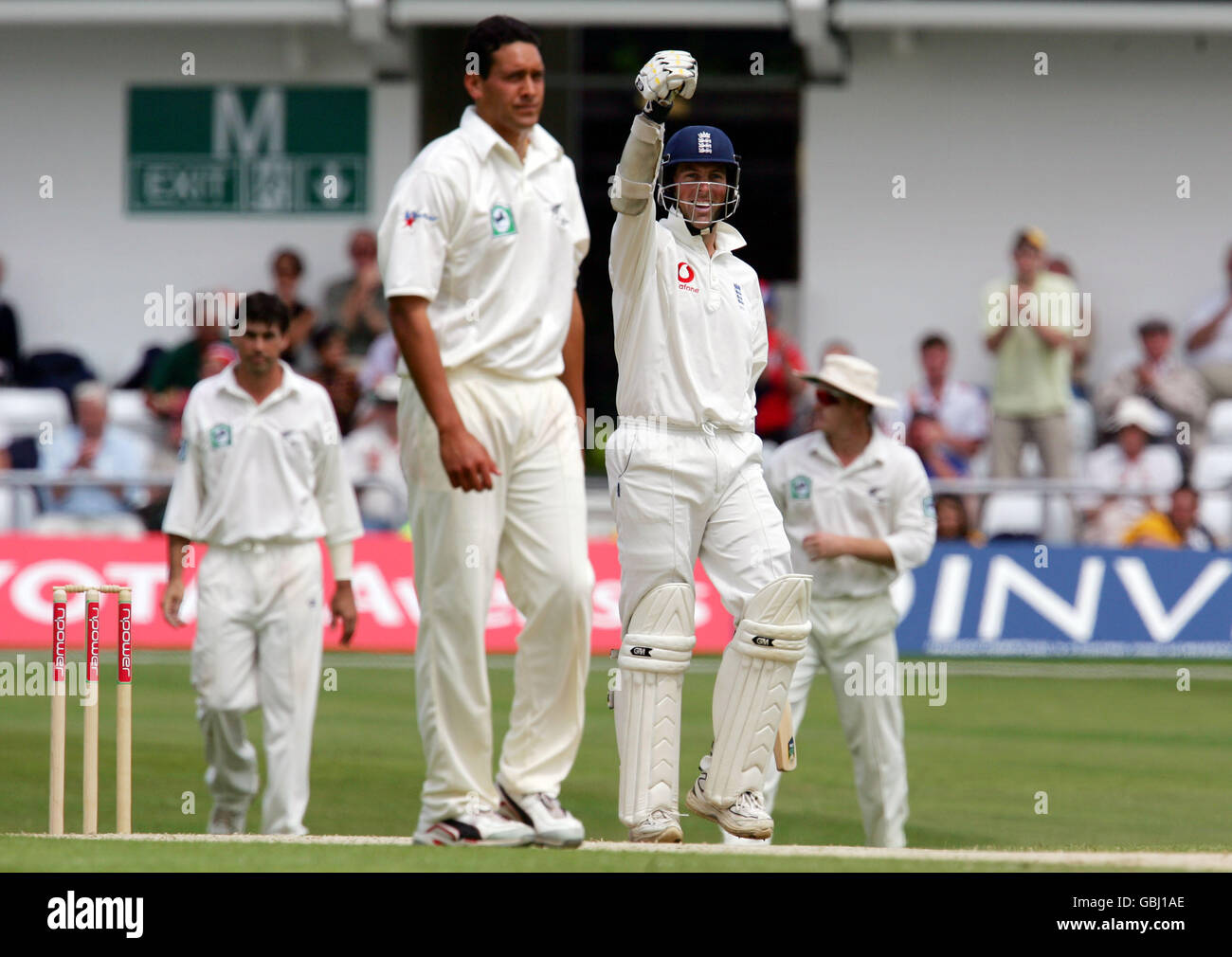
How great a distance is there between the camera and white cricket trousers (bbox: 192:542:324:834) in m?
8.29

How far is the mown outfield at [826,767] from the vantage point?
799 cm

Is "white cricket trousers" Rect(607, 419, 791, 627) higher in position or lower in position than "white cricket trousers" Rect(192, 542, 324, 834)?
higher

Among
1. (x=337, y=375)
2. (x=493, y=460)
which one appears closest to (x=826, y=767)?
(x=493, y=460)

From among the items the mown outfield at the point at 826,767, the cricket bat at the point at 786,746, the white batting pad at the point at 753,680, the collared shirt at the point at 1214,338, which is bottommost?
the mown outfield at the point at 826,767

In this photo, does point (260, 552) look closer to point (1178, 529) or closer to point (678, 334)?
point (678, 334)

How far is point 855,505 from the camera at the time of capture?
8.82 meters

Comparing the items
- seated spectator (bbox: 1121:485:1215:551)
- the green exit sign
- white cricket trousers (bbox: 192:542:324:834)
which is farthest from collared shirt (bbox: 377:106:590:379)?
the green exit sign

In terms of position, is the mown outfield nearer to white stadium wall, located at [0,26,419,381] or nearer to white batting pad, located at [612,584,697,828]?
white batting pad, located at [612,584,697,828]

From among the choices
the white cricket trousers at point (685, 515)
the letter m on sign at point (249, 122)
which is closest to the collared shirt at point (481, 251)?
the white cricket trousers at point (685, 515)

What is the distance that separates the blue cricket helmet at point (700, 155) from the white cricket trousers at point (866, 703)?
8.19ft

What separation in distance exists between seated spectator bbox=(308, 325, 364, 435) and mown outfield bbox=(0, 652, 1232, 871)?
2.99m

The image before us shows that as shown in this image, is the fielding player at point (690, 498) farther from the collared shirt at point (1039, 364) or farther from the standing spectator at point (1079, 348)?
the standing spectator at point (1079, 348)

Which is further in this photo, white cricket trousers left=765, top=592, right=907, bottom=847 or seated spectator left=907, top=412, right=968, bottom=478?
seated spectator left=907, top=412, right=968, bottom=478
